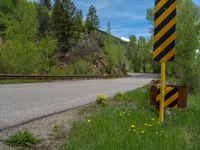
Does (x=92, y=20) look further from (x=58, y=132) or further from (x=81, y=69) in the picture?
(x=58, y=132)

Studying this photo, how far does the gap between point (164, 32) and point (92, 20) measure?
92109 mm

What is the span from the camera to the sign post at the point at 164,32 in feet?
26.2

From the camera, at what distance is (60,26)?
78.1m

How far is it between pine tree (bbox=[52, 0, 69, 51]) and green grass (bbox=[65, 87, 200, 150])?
68.3 meters

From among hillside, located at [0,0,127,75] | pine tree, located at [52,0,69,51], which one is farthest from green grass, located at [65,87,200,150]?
pine tree, located at [52,0,69,51]

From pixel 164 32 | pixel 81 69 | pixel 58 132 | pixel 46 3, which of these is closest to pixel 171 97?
pixel 164 32

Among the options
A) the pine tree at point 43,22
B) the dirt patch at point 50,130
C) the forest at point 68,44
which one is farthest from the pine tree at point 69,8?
the dirt patch at point 50,130

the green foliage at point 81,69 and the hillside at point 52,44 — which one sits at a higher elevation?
the hillside at point 52,44

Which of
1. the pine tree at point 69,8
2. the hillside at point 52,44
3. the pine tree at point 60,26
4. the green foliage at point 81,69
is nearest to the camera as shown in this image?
the hillside at point 52,44

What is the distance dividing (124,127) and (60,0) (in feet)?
259

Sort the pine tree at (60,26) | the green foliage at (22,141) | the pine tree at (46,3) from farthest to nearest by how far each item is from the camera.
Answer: the pine tree at (46,3) → the pine tree at (60,26) → the green foliage at (22,141)

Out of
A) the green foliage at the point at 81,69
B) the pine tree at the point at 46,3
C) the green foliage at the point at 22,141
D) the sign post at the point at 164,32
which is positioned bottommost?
the green foliage at the point at 22,141

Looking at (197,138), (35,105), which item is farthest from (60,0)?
(197,138)

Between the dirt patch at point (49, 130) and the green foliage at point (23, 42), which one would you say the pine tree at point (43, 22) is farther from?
the dirt patch at point (49, 130)
